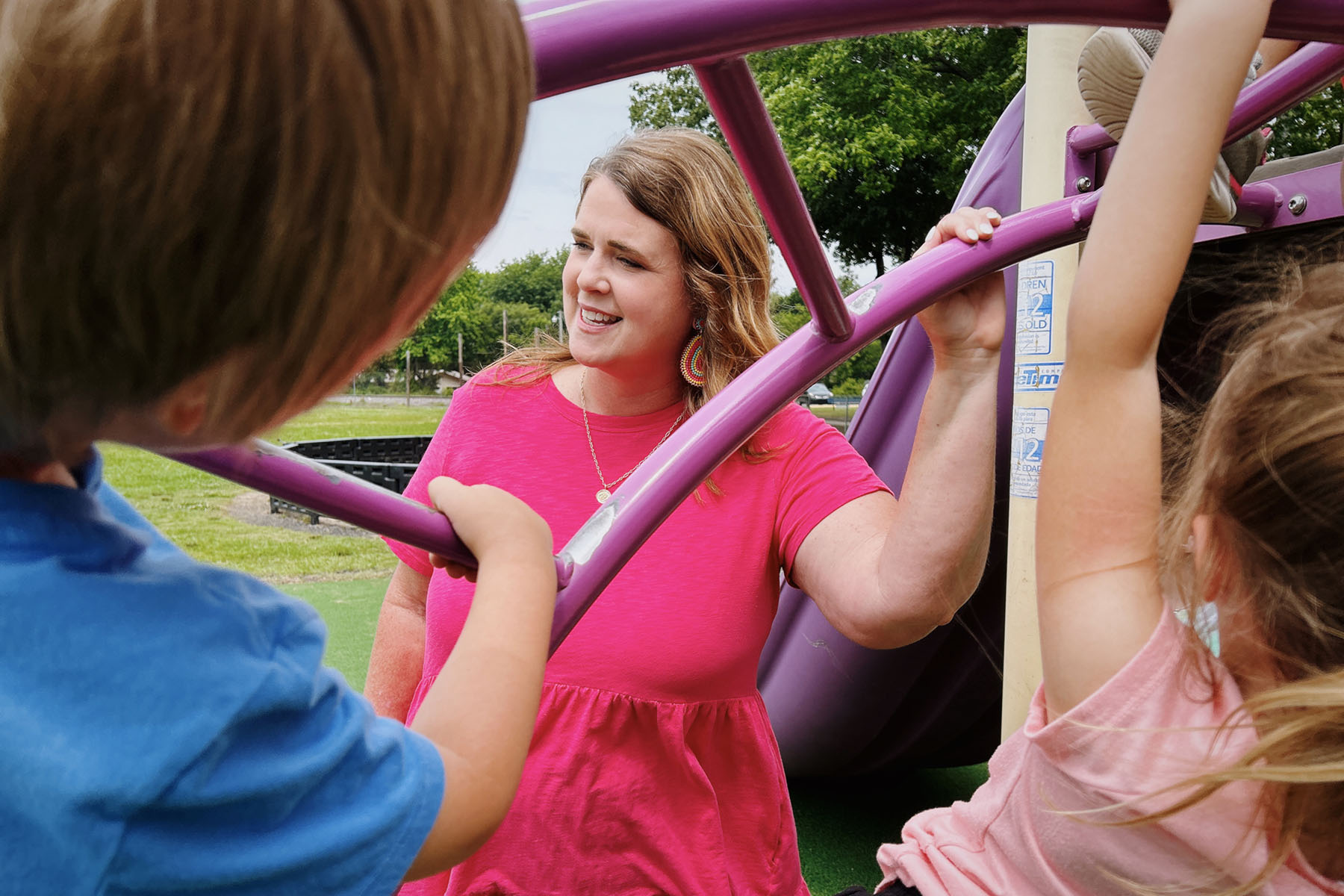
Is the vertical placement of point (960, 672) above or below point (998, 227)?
below

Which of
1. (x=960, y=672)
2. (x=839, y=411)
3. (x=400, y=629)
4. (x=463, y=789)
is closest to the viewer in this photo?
(x=463, y=789)

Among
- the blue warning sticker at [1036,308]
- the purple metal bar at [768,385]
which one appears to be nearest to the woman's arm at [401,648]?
the purple metal bar at [768,385]

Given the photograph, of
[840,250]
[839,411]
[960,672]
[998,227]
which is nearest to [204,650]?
[998,227]

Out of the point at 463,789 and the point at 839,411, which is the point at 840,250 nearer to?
the point at 839,411

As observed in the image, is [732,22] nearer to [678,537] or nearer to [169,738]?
[169,738]

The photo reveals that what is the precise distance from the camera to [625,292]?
5.33 ft

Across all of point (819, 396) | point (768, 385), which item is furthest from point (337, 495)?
point (819, 396)

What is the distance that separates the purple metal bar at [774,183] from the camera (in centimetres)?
79

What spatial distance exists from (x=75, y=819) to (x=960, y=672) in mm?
2347

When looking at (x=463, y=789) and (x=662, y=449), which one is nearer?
(x=463, y=789)

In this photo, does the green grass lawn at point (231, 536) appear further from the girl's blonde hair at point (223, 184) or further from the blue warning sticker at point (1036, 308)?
the blue warning sticker at point (1036, 308)

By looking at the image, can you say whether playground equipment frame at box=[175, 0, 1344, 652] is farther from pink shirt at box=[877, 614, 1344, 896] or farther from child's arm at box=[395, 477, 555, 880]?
pink shirt at box=[877, 614, 1344, 896]

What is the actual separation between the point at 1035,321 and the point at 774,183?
118 centimetres

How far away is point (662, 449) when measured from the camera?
42.8 inches
